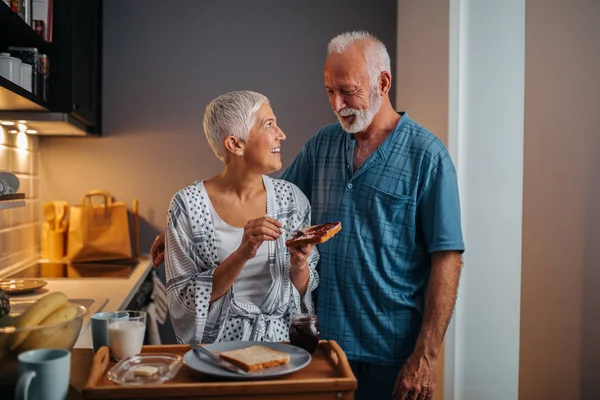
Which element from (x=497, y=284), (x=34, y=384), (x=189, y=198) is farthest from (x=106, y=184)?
(x=34, y=384)

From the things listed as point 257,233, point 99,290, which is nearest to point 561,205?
point 257,233

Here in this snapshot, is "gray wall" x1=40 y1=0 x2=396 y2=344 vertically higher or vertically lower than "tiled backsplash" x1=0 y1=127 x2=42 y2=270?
higher

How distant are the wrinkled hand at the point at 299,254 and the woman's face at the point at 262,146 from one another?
10.5 inches

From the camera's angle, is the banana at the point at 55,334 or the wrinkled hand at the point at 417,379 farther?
the wrinkled hand at the point at 417,379

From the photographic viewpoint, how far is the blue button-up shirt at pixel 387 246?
1.96 metres

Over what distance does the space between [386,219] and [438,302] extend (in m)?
0.30

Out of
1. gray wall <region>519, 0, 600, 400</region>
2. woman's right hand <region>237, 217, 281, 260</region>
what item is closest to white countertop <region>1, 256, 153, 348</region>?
woman's right hand <region>237, 217, 281, 260</region>

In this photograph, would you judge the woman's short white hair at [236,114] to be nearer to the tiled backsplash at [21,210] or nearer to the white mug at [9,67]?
the white mug at [9,67]

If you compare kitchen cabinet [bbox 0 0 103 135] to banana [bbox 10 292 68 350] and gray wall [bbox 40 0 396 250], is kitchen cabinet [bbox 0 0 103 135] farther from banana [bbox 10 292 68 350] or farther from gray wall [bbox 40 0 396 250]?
banana [bbox 10 292 68 350]

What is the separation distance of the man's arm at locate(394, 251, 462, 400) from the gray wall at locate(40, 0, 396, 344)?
6.76 ft

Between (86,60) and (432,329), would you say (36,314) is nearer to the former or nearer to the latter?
(432,329)

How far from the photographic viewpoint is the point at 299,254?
Result: 1.80 metres

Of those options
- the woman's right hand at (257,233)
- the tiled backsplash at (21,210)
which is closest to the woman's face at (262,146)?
the woman's right hand at (257,233)

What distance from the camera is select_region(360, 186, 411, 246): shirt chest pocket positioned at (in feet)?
6.47
